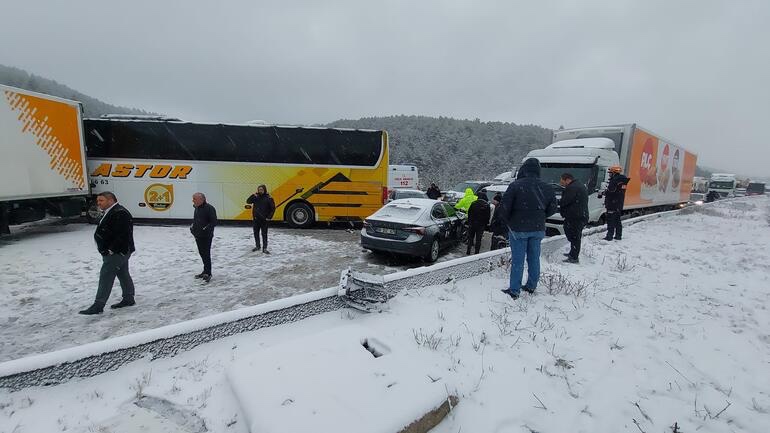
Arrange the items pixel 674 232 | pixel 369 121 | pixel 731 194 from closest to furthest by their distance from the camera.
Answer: pixel 674 232
pixel 731 194
pixel 369 121

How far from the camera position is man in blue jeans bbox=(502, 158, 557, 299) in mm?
4793

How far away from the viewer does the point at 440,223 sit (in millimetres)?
8719

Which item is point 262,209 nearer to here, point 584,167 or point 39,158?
point 39,158

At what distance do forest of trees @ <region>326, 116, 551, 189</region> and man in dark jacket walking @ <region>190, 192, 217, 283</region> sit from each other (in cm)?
5393

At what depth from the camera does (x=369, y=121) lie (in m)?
90.4

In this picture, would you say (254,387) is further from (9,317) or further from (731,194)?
(731,194)

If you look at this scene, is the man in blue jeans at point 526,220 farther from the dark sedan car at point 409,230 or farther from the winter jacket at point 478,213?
the winter jacket at point 478,213

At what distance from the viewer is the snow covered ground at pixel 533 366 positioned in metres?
2.45

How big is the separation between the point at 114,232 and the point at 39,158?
7207 millimetres

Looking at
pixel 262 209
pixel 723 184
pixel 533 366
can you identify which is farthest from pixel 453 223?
pixel 723 184

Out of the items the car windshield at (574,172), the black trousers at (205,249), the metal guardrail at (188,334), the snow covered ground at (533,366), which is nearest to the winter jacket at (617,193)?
the car windshield at (574,172)

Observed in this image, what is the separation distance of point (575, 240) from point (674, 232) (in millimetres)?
7452

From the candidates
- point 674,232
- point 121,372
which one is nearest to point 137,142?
point 121,372

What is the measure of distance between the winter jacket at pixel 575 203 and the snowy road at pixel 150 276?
10.6 feet
